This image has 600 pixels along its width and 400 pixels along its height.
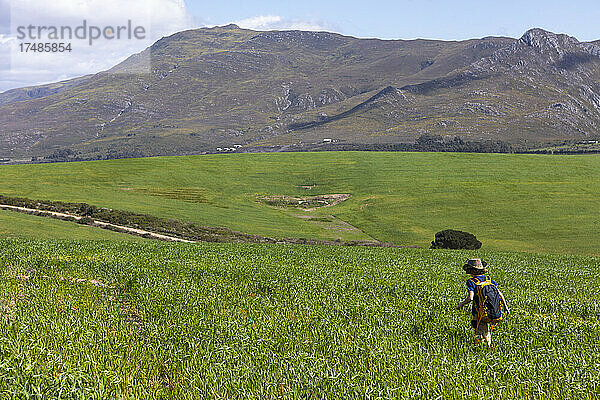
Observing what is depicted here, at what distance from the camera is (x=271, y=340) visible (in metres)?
8.44

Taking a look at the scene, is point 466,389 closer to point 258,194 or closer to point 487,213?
point 487,213

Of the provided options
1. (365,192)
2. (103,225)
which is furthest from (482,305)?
(365,192)

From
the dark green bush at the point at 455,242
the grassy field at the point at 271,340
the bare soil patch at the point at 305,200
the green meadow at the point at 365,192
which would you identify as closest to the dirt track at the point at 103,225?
the green meadow at the point at 365,192

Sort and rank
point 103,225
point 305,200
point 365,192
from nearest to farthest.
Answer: point 103,225, point 305,200, point 365,192

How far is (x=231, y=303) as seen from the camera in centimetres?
1190

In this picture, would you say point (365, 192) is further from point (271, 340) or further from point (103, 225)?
point (271, 340)

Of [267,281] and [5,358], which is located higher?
[5,358]

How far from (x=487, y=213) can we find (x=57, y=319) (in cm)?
7801

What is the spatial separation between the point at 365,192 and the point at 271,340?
89136mm

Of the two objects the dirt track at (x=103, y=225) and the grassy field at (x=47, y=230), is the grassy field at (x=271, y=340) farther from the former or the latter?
the dirt track at (x=103, y=225)

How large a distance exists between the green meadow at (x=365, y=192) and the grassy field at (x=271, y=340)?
114 feet

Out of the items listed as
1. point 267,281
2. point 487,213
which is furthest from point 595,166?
point 267,281

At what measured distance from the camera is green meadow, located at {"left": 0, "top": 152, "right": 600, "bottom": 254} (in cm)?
6650

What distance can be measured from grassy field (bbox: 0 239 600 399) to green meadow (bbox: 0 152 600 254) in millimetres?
34706
